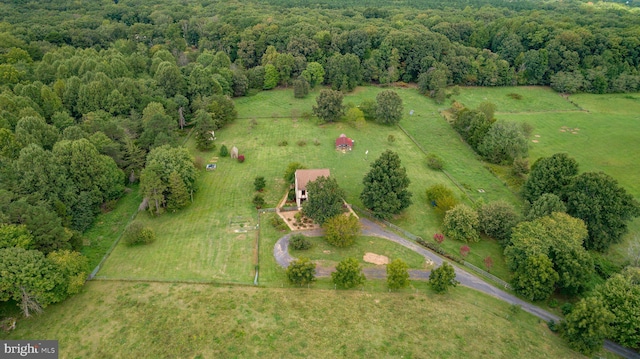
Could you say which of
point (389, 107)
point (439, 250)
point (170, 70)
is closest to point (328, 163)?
point (389, 107)

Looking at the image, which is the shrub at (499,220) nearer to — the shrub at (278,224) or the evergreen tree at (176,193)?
the shrub at (278,224)

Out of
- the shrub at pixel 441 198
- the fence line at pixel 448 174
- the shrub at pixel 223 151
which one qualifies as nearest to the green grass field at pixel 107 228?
the shrub at pixel 223 151

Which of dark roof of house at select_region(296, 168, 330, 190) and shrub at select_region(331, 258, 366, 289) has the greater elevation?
dark roof of house at select_region(296, 168, 330, 190)

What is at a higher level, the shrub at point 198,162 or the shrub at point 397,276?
the shrub at point 198,162

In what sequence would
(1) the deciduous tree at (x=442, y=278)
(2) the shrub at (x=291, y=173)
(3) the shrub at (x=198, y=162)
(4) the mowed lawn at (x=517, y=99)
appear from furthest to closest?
(4) the mowed lawn at (x=517, y=99) < (3) the shrub at (x=198, y=162) < (2) the shrub at (x=291, y=173) < (1) the deciduous tree at (x=442, y=278)

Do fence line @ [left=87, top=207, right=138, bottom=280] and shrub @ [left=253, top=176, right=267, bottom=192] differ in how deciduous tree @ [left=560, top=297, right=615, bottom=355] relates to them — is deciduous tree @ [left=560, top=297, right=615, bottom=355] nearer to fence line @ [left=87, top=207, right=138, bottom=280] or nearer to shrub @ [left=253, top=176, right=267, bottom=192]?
shrub @ [left=253, top=176, right=267, bottom=192]

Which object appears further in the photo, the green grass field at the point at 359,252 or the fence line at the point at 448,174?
the fence line at the point at 448,174

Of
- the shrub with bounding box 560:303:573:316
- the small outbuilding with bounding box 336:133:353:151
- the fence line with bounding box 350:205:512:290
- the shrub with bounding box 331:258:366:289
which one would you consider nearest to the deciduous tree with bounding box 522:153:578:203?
the fence line with bounding box 350:205:512:290
